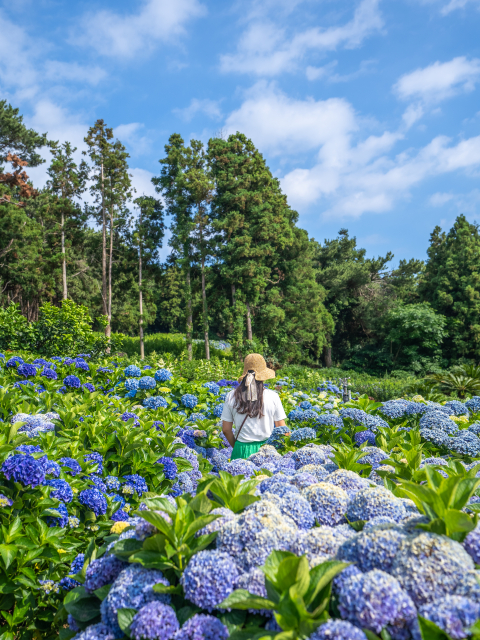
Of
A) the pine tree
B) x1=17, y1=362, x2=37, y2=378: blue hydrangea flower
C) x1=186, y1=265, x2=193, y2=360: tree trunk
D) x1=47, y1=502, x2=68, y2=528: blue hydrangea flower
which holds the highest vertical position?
the pine tree

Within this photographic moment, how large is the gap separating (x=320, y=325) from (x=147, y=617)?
73.7 feet

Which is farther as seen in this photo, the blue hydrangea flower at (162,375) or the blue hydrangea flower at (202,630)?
the blue hydrangea flower at (162,375)

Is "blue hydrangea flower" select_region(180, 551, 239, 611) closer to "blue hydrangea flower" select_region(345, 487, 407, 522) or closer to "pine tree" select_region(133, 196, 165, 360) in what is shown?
"blue hydrangea flower" select_region(345, 487, 407, 522)

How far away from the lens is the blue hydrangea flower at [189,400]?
395 centimetres

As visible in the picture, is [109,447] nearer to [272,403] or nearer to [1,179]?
[272,403]

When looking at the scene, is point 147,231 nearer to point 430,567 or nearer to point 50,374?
point 50,374

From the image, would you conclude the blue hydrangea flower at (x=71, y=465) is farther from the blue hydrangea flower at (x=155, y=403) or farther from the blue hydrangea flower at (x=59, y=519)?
the blue hydrangea flower at (x=155, y=403)

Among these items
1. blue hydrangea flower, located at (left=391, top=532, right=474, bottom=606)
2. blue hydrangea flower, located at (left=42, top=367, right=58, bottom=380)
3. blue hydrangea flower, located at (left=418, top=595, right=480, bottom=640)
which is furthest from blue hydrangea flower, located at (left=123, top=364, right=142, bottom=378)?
blue hydrangea flower, located at (left=418, top=595, right=480, bottom=640)

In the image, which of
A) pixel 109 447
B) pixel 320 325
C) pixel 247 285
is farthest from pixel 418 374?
pixel 109 447

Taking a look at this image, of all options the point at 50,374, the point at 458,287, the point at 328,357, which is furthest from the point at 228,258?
the point at 50,374

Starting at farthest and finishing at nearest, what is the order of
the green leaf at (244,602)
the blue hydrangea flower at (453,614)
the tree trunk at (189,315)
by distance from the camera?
1. the tree trunk at (189,315)
2. the green leaf at (244,602)
3. the blue hydrangea flower at (453,614)

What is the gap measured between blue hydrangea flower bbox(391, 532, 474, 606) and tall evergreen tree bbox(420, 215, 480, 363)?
23709 millimetres

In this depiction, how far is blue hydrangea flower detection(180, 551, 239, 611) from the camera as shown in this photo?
928 mm

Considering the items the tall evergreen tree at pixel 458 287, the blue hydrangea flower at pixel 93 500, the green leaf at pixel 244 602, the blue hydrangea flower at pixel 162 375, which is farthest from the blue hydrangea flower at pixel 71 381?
the tall evergreen tree at pixel 458 287
